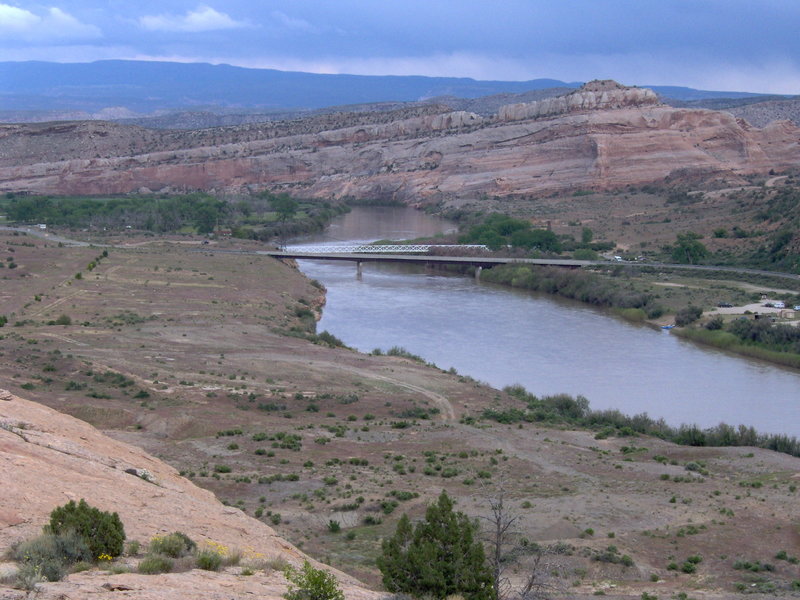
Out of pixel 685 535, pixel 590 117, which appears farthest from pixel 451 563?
pixel 590 117

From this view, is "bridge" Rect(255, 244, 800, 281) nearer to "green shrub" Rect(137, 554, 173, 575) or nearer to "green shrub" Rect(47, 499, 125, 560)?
"green shrub" Rect(47, 499, 125, 560)

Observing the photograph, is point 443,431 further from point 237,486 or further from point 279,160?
point 279,160

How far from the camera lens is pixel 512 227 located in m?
67.6

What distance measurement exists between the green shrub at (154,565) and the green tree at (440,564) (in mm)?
2307

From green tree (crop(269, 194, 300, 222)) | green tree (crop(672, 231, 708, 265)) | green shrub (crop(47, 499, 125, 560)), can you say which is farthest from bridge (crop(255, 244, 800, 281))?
green shrub (crop(47, 499, 125, 560))

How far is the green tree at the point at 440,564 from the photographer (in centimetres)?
976

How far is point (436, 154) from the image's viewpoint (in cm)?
10288

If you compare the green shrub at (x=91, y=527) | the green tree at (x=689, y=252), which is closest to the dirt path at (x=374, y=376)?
the green shrub at (x=91, y=527)

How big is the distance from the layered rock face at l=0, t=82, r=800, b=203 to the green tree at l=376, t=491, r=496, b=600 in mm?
82448

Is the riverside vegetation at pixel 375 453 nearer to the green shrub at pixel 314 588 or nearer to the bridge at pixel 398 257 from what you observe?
the green shrub at pixel 314 588

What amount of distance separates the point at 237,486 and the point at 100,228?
58.3 meters

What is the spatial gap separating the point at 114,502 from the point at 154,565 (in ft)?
8.18

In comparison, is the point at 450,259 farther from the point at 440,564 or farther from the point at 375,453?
the point at 440,564

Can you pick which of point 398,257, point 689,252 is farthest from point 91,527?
point 689,252
